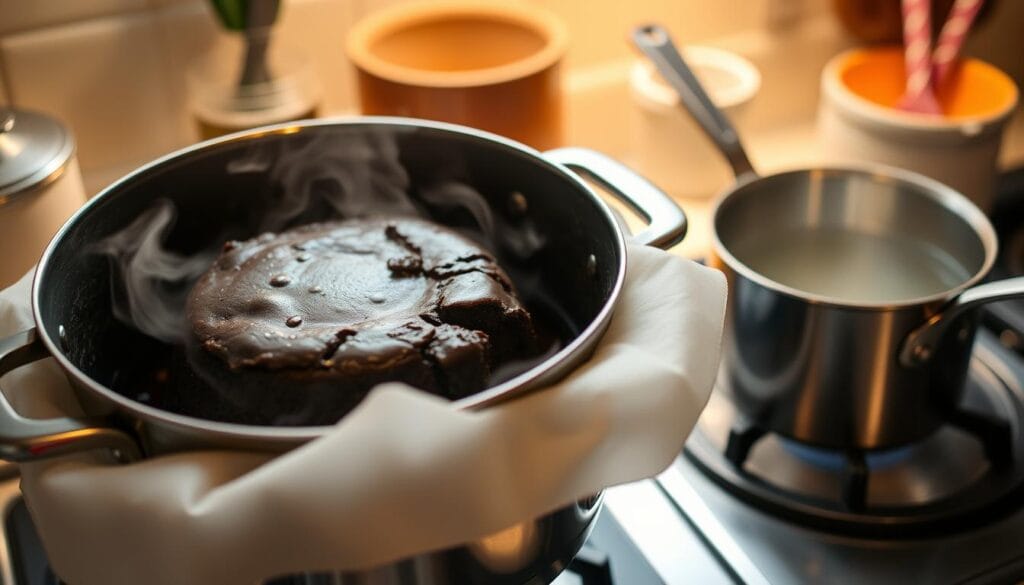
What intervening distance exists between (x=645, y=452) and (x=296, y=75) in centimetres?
50

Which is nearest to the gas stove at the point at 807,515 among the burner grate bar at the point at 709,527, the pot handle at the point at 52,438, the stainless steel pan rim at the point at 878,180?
the burner grate bar at the point at 709,527

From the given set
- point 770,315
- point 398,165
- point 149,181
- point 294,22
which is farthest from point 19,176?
point 770,315

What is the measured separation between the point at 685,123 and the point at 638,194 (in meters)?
0.37

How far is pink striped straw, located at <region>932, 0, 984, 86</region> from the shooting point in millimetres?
892

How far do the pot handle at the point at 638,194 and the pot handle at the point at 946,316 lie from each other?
176 millimetres

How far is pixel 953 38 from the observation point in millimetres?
902

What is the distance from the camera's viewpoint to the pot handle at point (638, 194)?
0.54 meters

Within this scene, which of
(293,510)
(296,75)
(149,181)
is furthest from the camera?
(296,75)

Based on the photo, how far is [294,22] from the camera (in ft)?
2.91

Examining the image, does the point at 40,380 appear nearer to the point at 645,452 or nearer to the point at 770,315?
the point at 645,452

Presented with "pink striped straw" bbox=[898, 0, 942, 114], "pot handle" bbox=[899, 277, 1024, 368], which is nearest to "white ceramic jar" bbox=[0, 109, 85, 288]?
"pot handle" bbox=[899, 277, 1024, 368]

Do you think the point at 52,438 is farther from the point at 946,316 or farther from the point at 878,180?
the point at 878,180

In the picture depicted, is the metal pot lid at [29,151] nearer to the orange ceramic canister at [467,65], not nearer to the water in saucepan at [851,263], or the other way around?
the orange ceramic canister at [467,65]

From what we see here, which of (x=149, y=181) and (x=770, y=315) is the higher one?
(x=149, y=181)
